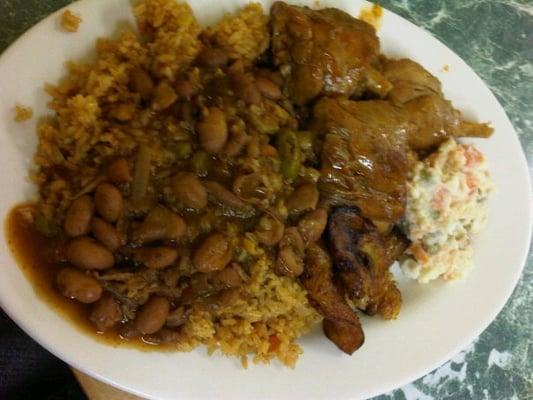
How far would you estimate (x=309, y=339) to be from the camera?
2275 mm

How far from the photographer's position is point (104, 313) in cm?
194

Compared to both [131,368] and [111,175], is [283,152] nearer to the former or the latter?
[111,175]

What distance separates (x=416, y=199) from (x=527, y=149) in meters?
1.13

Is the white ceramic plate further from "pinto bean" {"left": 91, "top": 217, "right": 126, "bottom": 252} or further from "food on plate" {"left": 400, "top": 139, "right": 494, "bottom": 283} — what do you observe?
"pinto bean" {"left": 91, "top": 217, "right": 126, "bottom": 252}

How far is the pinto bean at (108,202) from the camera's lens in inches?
74.8

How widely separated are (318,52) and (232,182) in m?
0.65

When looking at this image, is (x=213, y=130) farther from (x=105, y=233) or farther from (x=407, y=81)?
(x=407, y=81)

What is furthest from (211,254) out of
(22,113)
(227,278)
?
(22,113)

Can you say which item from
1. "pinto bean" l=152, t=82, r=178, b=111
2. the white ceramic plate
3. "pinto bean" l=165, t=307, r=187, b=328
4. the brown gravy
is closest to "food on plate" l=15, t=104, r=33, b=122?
the white ceramic plate

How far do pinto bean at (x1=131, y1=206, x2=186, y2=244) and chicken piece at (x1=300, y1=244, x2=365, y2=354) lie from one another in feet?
1.67

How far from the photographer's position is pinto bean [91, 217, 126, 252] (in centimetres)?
190

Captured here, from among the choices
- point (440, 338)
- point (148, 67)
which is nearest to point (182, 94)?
point (148, 67)

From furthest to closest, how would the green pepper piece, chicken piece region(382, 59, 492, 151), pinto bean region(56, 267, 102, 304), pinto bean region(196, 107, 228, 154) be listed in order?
chicken piece region(382, 59, 492, 151), the green pepper piece, pinto bean region(196, 107, 228, 154), pinto bean region(56, 267, 102, 304)

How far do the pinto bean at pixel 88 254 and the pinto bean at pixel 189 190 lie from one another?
0.99ft
